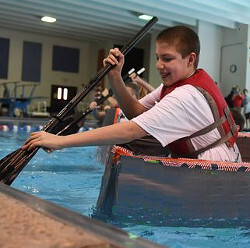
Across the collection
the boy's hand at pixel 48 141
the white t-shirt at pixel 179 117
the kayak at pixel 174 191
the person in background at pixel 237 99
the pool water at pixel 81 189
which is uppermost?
the person in background at pixel 237 99

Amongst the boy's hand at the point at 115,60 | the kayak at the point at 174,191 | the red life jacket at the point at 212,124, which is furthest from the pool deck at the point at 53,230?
the boy's hand at the point at 115,60

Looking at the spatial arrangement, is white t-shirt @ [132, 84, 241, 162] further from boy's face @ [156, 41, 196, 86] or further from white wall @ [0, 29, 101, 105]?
white wall @ [0, 29, 101, 105]

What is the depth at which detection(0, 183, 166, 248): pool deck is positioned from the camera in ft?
2.56

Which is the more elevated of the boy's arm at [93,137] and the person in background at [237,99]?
the person in background at [237,99]

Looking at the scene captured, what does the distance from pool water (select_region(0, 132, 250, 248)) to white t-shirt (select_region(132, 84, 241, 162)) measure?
15.5 inches

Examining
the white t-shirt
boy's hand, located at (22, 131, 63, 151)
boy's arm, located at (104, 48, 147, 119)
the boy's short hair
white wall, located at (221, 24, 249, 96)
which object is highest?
white wall, located at (221, 24, 249, 96)

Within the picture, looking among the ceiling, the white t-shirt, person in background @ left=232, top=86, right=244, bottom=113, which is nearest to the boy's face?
the white t-shirt

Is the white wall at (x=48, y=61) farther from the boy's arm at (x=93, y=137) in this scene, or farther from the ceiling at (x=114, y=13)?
the boy's arm at (x=93, y=137)

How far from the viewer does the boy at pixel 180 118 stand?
1.64 meters

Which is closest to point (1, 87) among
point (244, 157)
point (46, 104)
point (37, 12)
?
point (46, 104)

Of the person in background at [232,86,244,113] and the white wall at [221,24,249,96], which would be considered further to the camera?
the white wall at [221,24,249,96]

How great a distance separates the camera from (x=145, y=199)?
1732 millimetres

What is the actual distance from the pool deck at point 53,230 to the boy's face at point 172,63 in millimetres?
986

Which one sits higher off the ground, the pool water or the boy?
the boy
